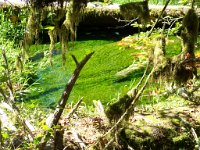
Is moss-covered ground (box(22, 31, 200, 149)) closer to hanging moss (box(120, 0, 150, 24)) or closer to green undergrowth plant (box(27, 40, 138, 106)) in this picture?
green undergrowth plant (box(27, 40, 138, 106))

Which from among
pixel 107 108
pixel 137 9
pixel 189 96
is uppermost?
pixel 137 9

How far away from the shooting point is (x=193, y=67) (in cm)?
399

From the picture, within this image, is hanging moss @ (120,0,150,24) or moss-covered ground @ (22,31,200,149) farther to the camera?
moss-covered ground @ (22,31,200,149)

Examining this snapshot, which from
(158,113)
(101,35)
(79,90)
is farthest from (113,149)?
(101,35)

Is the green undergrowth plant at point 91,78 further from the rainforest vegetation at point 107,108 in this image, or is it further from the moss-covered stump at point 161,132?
the moss-covered stump at point 161,132

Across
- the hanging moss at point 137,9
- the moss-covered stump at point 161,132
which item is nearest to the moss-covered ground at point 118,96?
the moss-covered stump at point 161,132

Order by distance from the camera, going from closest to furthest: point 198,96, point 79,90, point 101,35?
point 198,96 < point 79,90 < point 101,35

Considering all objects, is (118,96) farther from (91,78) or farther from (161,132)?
(91,78)

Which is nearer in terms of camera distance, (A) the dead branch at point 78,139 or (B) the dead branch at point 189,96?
(A) the dead branch at point 78,139

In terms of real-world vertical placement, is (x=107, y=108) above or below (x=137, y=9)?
below

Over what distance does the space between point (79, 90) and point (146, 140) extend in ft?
15.4

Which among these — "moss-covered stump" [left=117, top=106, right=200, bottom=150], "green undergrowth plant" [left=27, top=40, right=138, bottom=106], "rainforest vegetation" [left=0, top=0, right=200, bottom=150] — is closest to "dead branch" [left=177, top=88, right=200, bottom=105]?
"rainforest vegetation" [left=0, top=0, right=200, bottom=150]

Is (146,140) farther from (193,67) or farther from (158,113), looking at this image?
(193,67)

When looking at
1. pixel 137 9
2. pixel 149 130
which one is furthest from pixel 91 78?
pixel 137 9
